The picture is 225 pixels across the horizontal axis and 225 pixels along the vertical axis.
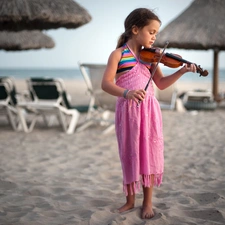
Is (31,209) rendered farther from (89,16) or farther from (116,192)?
(89,16)

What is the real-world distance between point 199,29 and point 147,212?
26.9 feet

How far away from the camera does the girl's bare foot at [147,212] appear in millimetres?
2263

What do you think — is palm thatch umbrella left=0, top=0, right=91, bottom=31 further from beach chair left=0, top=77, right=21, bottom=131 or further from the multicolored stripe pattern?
the multicolored stripe pattern

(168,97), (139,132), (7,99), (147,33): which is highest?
(147,33)

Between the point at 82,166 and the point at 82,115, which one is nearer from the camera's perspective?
the point at 82,166

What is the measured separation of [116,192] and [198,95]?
688 centimetres

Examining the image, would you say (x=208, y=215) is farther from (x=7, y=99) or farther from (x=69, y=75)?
(x=69, y=75)

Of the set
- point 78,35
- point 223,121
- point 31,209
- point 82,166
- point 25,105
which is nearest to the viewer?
point 31,209

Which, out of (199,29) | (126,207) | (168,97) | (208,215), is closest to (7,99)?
(168,97)

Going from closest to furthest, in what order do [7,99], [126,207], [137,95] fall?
[137,95] < [126,207] < [7,99]

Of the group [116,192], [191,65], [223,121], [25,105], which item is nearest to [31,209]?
[116,192]

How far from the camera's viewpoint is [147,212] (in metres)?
2.29

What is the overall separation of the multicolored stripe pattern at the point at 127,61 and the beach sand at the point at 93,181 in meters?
0.90

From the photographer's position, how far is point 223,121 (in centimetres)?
723
